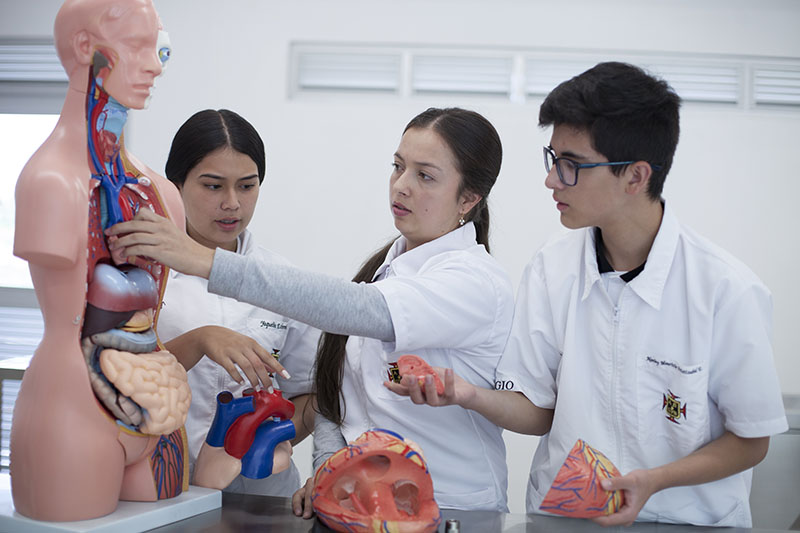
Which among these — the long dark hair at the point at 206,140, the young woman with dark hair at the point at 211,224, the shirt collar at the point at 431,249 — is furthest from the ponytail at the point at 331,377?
the long dark hair at the point at 206,140

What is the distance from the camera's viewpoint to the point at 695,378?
59.1 inches

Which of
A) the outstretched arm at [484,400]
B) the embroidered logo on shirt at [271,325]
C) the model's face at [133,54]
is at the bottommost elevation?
the outstretched arm at [484,400]

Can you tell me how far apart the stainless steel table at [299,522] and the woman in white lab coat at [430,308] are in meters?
0.06

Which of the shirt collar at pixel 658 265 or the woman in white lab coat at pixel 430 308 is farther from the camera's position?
the shirt collar at pixel 658 265

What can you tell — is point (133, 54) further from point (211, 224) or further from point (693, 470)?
point (693, 470)

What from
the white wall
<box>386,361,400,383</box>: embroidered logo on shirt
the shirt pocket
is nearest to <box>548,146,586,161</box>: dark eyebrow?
the shirt pocket

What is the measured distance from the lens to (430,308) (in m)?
1.49

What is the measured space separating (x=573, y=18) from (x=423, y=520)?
10.6 feet

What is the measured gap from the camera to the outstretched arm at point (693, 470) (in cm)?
132

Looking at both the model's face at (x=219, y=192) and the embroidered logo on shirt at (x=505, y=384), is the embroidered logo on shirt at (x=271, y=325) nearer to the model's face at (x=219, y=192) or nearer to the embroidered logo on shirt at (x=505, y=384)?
the model's face at (x=219, y=192)

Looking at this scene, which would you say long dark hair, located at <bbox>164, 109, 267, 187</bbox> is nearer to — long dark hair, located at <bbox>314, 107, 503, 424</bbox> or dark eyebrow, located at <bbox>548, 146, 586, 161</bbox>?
long dark hair, located at <bbox>314, 107, 503, 424</bbox>

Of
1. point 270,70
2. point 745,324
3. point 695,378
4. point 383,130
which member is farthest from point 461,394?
point 270,70

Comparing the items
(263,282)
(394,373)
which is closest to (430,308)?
(394,373)

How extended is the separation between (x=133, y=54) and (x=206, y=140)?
0.50m
